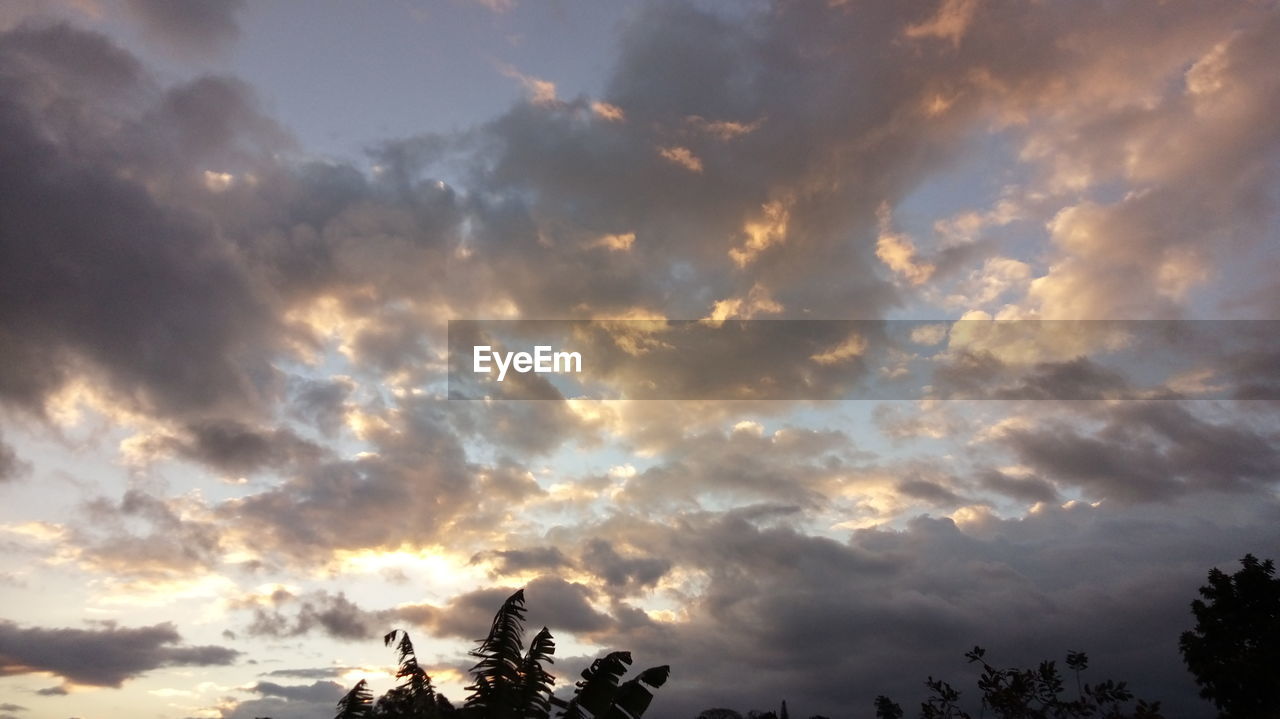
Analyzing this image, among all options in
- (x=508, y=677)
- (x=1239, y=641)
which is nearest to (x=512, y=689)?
(x=508, y=677)

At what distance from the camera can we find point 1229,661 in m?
41.2

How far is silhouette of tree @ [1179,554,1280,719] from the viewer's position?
39.6 meters

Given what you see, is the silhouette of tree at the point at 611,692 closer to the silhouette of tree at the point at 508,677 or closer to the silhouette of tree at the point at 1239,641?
the silhouette of tree at the point at 508,677

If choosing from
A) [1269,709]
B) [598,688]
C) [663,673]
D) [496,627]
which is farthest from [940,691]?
[1269,709]

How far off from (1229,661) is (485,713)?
4151 cm

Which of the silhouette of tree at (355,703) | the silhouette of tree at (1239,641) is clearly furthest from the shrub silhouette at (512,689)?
the silhouette of tree at (1239,641)

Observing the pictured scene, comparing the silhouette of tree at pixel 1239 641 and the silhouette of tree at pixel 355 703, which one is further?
the silhouette of tree at pixel 1239 641

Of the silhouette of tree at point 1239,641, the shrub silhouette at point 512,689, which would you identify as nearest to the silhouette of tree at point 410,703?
the shrub silhouette at point 512,689

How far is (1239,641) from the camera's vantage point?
42.0 metres

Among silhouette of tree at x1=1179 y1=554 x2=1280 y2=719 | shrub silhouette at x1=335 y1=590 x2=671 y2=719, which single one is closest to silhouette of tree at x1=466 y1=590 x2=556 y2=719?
shrub silhouette at x1=335 y1=590 x2=671 y2=719

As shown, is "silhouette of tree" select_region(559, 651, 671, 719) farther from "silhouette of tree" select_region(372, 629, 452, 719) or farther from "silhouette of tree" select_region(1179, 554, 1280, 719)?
"silhouette of tree" select_region(1179, 554, 1280, 719)

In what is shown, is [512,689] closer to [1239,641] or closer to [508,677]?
[508,677]

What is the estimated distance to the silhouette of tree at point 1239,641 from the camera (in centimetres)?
3956

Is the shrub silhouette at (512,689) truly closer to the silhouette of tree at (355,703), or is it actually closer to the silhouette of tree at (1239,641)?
the silhouette of tree at (355,703)
